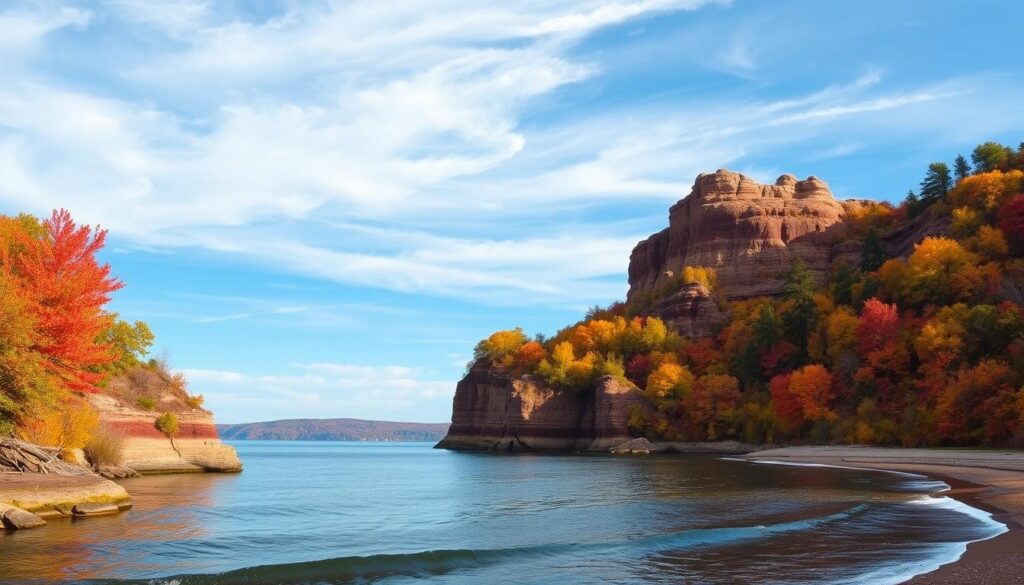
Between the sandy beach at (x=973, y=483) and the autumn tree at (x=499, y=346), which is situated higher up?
the autumn tree at (x=499, y=346)

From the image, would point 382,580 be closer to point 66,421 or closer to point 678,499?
point 678,499

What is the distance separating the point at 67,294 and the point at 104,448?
34.3 feet

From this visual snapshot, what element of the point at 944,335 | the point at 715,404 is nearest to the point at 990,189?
the point at 944,335

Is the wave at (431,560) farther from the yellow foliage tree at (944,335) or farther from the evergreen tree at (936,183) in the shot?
the evergreen tree at (936,183)

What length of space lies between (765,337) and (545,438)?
33.9m

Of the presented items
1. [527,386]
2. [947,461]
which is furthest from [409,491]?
[527,386]

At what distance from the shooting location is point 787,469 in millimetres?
49625

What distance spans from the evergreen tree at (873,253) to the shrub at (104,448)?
291 feet

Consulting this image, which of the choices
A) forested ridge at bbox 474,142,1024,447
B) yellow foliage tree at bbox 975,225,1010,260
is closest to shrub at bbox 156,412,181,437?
forested ridge at bbox 474,142,1024,447

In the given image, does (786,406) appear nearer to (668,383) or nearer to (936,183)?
(668,383)

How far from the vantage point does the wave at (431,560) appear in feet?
49.7

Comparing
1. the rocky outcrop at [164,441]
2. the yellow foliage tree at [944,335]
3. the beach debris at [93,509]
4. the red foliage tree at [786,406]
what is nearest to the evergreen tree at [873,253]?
the red foliage tree at [786,406]

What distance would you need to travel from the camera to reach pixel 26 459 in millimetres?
25141

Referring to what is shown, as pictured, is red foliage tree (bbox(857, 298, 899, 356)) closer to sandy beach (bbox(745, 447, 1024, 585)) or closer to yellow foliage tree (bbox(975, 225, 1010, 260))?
sandy beach (bbox(745, 447, 1024, 585))
